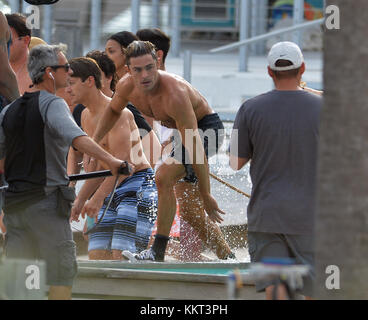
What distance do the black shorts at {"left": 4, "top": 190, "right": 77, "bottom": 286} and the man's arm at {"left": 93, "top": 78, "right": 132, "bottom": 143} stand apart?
1.98m

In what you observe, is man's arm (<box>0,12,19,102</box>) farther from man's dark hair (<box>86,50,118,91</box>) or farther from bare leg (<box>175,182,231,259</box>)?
bare leg (<box>175,182,231,259</box>)

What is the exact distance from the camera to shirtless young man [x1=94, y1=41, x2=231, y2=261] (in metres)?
7.23

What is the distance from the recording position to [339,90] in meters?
4.23

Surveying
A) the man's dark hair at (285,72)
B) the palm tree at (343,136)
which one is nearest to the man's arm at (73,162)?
the man's dark hair at (285,72)

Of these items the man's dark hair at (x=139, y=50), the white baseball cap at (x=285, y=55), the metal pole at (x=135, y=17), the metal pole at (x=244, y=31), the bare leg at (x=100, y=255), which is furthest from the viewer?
the metal pole at (x=244, y=31)

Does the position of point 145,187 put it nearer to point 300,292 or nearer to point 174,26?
point 300,292

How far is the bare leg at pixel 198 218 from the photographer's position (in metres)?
8.38

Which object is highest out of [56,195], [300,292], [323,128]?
[323,128]

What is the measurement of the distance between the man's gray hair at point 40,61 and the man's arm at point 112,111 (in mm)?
1825

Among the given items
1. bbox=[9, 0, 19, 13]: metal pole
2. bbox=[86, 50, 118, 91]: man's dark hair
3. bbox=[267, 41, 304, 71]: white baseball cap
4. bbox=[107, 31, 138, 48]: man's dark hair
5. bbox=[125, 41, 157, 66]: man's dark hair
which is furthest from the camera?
bbox=[9, 0, 19, 13]: metal pole

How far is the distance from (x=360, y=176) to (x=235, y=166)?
5.65 feet

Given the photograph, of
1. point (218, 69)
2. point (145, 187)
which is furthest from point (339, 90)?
point (218, 69)

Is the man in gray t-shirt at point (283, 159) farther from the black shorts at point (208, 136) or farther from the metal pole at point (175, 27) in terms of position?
the metal pole at point (175, 27)

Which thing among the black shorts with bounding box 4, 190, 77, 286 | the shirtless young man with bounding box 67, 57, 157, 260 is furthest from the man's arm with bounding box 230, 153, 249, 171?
the shirtless young man with bounding box 67, 57, 157, 260
